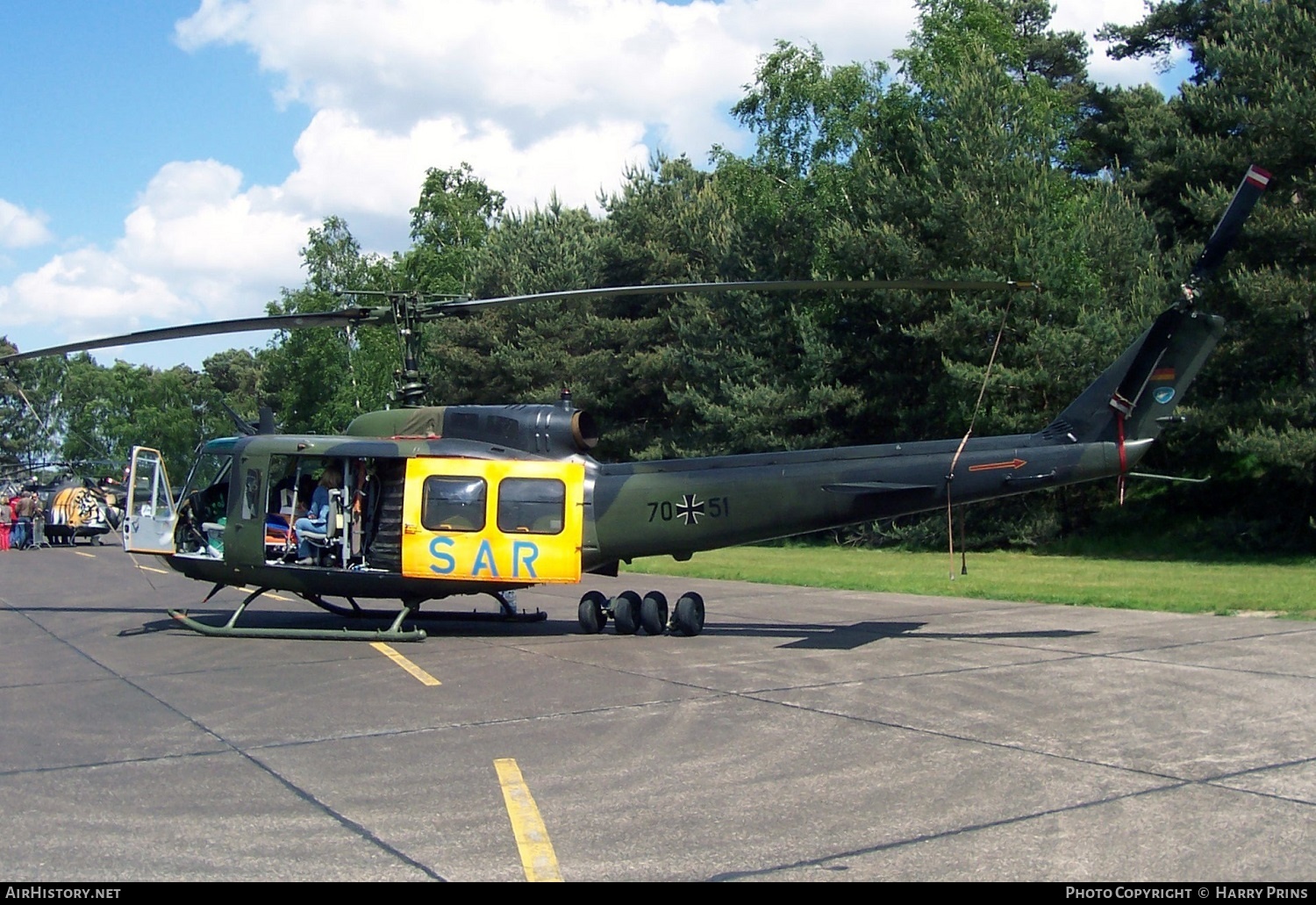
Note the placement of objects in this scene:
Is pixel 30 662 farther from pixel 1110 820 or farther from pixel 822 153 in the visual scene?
pixel 822 153

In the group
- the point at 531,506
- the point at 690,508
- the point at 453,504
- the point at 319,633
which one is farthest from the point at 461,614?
the point at 690,508

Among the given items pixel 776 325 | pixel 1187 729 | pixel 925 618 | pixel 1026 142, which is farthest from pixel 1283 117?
pixel 1187 729

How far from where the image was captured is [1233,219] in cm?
1025

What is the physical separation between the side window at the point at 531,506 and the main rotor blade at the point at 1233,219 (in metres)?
6.85

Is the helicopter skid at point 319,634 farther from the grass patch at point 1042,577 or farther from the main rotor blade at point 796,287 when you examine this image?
the grass patch at point 1042,577

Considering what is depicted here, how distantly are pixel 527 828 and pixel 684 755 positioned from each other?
175 cm

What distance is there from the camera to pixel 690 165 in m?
51.8

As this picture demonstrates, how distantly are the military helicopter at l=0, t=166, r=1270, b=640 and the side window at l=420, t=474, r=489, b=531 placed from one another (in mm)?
21

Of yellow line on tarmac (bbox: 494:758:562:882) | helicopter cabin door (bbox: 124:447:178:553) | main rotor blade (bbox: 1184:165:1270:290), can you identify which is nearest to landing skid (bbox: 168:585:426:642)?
helicopter cabin door (bbox: 124:447:178:553)

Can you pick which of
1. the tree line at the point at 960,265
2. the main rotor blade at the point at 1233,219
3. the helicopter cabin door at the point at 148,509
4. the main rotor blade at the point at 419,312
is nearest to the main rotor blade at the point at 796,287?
the main rotor blade at the point at 419,312

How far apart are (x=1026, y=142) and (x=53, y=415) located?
63.8 meters

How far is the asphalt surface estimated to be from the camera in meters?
5.26

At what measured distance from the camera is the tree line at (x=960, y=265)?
2916 cm

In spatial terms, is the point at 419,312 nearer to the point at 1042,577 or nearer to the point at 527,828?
the point at 527,828
